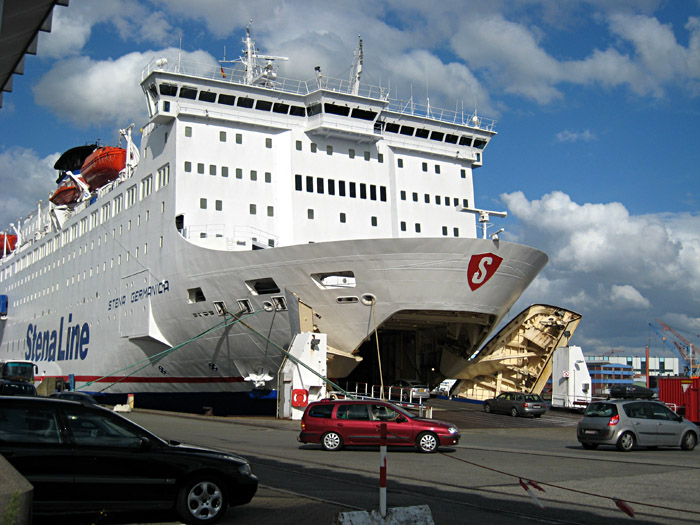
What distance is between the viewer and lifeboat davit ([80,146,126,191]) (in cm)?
3691

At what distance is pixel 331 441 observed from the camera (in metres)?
14.4

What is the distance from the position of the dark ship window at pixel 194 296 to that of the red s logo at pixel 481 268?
885 cm

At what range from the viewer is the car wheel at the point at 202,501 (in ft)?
21.6

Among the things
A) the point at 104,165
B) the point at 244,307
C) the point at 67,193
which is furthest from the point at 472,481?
the point at 67,193

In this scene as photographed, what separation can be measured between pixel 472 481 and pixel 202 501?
4332mm

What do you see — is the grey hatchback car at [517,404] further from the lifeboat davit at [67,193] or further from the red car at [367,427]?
the lifeboat davit at [67,193]

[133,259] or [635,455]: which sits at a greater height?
[133,259]

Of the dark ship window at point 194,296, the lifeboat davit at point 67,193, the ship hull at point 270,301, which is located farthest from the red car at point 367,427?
the lifeboat davit at point 67,193

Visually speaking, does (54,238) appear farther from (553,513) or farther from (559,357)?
(553,513)

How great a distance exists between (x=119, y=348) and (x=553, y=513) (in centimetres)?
2506

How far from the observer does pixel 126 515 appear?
683 centimetres

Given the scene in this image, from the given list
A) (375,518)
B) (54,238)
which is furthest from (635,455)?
(54,238)

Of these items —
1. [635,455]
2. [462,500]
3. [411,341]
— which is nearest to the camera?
[462,500]

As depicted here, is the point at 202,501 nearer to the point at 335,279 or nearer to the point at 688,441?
the point at 688,441
